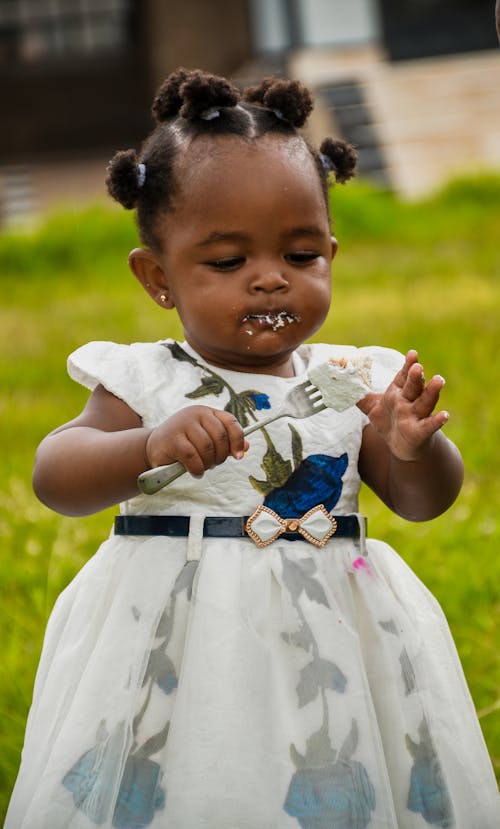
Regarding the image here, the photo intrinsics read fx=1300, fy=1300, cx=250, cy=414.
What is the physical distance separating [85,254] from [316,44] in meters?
7.98

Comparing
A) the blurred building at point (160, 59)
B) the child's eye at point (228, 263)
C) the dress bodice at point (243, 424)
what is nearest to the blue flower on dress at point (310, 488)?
the dress bodice at point (243, 424)

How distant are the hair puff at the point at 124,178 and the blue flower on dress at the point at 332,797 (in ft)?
3.18

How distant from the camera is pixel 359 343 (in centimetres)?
542

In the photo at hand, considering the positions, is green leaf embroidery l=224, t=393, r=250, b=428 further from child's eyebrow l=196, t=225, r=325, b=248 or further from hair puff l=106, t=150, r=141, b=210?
hair puff l=106, t=150, r=141, b=210

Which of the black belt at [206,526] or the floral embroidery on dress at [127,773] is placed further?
the black belt at [206,526]

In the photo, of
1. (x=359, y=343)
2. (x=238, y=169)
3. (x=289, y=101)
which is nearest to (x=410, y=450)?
(x=238, y=169)

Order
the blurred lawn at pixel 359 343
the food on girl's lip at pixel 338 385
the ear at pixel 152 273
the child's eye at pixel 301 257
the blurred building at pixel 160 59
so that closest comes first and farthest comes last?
the food on girl's lip at pixel 338 385 → the child's eye at pixel 301 257 → the ear at pixel 152 273 → the blurred lawn at pixel 359 343 → the blurred building at pixel 160 59

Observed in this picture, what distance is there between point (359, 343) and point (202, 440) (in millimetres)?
3647

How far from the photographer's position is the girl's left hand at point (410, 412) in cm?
191

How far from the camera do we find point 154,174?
2.14 meters

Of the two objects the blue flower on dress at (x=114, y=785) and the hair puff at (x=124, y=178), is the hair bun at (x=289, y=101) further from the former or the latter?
the blue flower on dress at (x=114, y=785)

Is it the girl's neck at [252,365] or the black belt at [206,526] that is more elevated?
the girl's neck at [252,365]

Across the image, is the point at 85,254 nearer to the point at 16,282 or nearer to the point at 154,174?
the point at 16,282

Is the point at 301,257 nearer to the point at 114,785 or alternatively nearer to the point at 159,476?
the point at 159,476
